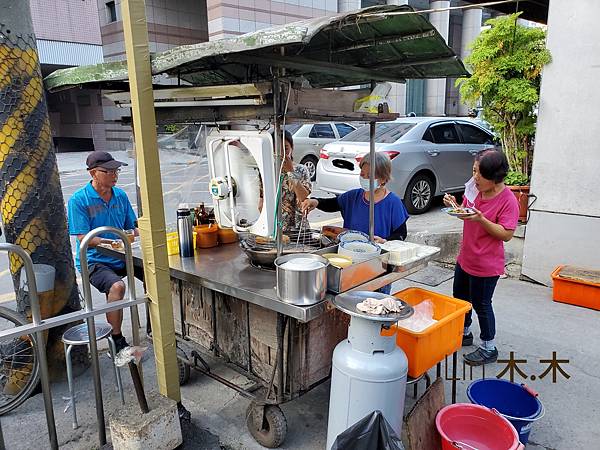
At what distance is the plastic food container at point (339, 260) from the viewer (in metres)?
2.37

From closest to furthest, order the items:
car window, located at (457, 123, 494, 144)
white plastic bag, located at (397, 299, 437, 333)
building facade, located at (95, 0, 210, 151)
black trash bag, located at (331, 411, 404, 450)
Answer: black trash bag, located at (331, 411, 404, 450) → white plastic bag, located at (397, 299, 437, 333) → car window, located at (457, 123, 494, 144) → building facade, located at (95, 0, 210, 151)

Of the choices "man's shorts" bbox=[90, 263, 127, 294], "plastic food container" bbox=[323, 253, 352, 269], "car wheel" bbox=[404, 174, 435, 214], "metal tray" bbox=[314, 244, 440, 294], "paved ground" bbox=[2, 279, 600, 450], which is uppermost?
"plastic food container" bbox=[323, 253, 352, 269]

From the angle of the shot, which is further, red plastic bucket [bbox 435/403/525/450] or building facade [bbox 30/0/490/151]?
building facade [bbox 30/0/490/151]

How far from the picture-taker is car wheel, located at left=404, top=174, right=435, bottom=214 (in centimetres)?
761

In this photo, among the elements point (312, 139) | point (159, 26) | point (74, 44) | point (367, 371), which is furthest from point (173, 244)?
point (74, 44)

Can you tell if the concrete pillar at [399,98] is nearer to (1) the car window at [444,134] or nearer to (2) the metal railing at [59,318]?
(1) the car window at [444,134]

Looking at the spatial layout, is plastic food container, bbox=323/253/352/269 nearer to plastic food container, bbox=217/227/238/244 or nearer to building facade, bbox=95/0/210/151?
plastic food container, bbox=217/227/238/244

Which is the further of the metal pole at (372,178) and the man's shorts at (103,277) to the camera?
the man's shorts at (103,277)

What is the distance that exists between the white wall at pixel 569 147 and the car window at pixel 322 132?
671 cm

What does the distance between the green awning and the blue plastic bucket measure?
199cm

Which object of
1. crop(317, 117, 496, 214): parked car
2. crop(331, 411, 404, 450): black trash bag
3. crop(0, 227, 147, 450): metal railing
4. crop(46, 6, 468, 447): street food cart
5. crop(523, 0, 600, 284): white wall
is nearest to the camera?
crop(331, 411, 404, 450): black trash bag

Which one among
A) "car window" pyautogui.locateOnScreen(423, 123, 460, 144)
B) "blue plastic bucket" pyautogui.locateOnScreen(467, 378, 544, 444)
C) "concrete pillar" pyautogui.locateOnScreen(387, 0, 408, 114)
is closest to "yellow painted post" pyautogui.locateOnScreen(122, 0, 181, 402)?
"blue plastic bucket" pyautogui.locateOnScreen(467, 378, 544, 444)

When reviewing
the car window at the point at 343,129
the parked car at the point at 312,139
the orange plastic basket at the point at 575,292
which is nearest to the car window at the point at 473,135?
the parked car at the point at 312,139

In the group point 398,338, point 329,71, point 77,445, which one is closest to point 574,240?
point 398,338
